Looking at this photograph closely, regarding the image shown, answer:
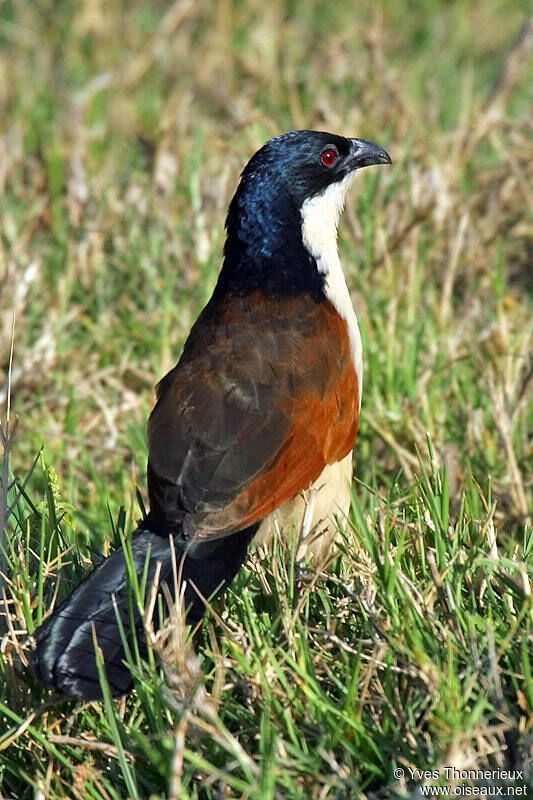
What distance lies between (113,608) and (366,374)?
168cm

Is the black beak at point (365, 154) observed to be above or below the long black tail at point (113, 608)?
above

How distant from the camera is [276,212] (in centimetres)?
304

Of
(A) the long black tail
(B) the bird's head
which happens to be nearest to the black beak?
(B) the bird's head

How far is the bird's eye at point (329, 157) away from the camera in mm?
3140

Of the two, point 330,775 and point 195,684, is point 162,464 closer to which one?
point 195,684

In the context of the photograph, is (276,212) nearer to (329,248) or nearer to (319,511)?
(329,248)

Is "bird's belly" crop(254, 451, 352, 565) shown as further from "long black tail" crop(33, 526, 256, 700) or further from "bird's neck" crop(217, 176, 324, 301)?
"bird's neck" crop(217, 176, 324, 301)

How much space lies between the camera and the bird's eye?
3.14m

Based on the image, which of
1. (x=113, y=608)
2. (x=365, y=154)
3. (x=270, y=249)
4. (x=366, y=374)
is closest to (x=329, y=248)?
(x=270, y=249)

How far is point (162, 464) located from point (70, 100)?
330 cm

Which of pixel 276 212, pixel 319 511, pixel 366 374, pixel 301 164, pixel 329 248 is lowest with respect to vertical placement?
pixel 319 511

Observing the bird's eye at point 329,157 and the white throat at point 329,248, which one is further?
the bird's eye at point 329,157

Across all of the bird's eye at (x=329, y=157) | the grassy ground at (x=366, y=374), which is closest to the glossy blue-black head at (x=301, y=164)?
the bird's eye at (x=329, y=157)

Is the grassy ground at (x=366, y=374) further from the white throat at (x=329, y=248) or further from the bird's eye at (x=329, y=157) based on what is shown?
the bird's eye at (x=329, y=157)
